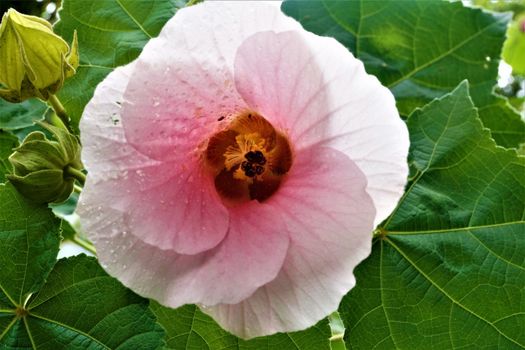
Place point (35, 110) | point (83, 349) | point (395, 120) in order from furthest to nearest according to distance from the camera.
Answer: point (35, 110), point (83, 349), point (395, 120)

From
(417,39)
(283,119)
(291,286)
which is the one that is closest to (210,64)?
(283,119)

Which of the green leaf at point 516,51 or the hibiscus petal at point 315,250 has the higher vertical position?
the hibiscus petal at point 315,250

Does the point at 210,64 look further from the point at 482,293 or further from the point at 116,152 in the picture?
the point at 482,293

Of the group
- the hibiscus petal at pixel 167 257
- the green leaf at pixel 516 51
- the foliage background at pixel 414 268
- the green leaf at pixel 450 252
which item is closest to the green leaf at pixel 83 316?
the foliage background at pixel 414 268

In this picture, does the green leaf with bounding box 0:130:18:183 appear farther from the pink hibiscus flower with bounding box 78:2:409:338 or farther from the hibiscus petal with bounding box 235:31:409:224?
the hibiscus petal with bounding box 235:31:409:224

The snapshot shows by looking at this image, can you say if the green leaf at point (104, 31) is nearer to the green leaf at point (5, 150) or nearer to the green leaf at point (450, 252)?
the green leaf at point (5, 150)

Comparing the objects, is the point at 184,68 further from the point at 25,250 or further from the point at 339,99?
the point at 25,250
